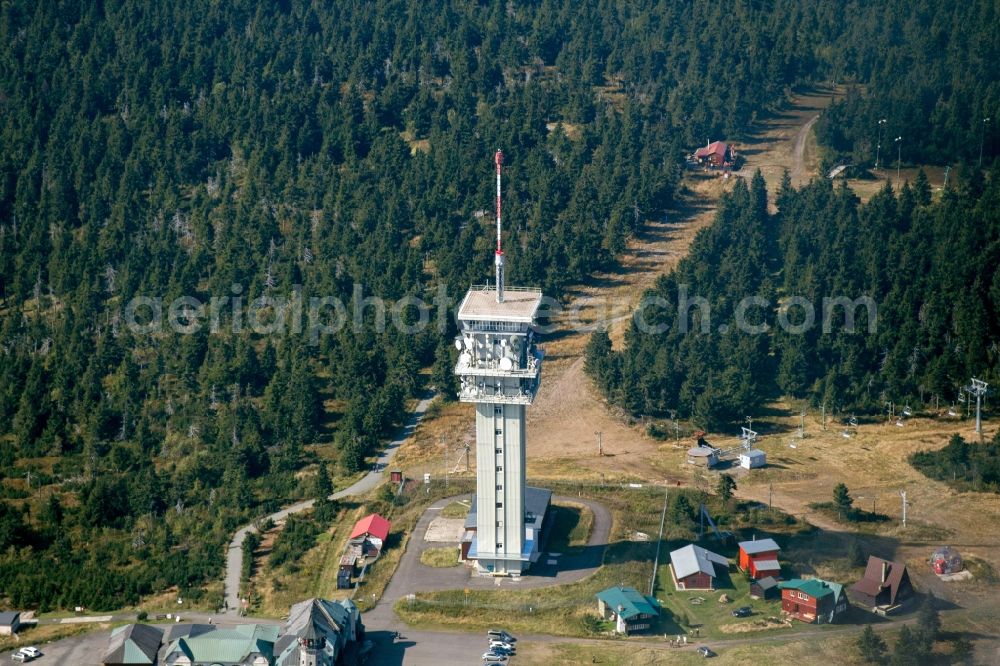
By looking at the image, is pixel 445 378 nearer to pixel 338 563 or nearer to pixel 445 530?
pixel 445 530

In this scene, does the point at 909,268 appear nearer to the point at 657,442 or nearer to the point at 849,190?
the point at 849,190

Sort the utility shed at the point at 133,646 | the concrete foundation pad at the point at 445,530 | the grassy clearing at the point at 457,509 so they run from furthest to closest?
the grassy clearing at the point at 457,509 < the concrete foundation pad at the point at 445,530 < the utility shed at the point at 133,646

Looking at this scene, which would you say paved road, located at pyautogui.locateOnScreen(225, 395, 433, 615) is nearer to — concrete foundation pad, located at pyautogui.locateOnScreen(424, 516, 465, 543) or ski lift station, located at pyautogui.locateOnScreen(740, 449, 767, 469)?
concrete foundation pad, located at pyautogui.locateOnScreen(424, 516, 465, 543)

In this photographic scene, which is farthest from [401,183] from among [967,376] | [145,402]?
[967,376]

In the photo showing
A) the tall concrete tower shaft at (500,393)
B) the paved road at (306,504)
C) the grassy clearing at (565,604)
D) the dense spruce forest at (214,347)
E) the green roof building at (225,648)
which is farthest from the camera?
the dense spruce forest at (214,347)

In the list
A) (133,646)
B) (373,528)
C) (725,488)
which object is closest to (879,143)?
(725,488)

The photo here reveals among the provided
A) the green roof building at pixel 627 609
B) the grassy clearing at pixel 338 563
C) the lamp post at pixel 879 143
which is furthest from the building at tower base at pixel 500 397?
the lamp post at pixel 879 143

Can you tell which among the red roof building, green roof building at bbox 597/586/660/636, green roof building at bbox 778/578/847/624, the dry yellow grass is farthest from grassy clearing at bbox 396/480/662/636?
the dry yellow grass

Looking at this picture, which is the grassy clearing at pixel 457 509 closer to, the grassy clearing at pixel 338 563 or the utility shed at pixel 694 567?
the grassy clearing at pixel 338 563
